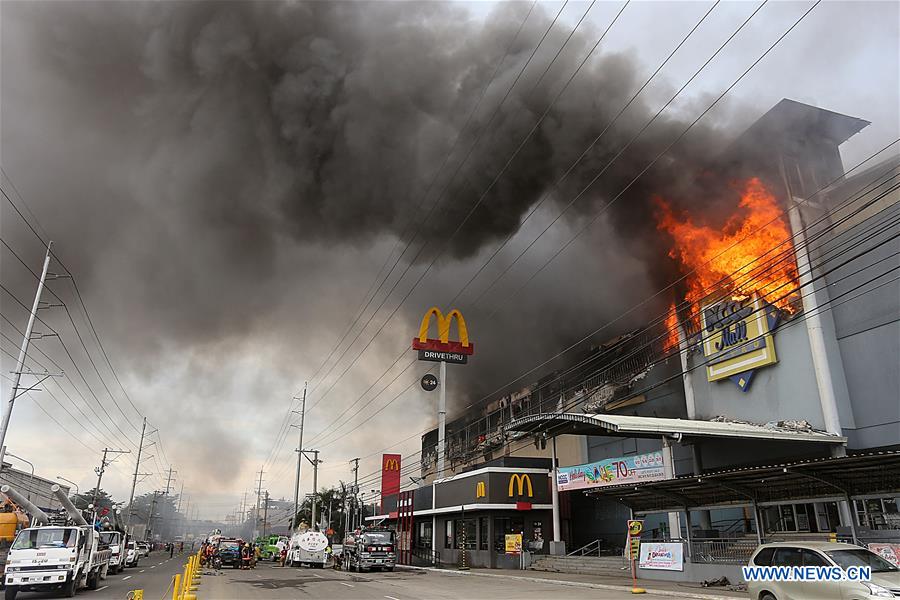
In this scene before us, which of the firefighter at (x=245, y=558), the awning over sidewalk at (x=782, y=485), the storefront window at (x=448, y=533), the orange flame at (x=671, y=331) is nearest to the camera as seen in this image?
the awning over sidewalk at (x=782, y=485)

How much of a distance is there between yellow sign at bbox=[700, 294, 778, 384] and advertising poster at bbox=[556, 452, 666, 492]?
5479 mm

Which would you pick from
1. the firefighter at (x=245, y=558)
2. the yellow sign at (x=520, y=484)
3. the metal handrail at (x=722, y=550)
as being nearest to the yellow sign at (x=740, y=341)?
the metal handrail at (x=722, y=550)

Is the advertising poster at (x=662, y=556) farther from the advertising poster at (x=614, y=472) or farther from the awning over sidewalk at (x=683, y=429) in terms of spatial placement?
the awning over sidewalk at (x=683, y=429)

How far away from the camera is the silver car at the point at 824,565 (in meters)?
9.41

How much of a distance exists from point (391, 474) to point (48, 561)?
34092 millimetres

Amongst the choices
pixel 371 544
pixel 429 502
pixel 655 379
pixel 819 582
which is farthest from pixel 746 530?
pixel 429 502

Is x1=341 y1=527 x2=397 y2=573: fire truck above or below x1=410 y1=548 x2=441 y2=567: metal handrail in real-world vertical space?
above

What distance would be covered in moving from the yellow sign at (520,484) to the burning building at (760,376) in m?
0.62

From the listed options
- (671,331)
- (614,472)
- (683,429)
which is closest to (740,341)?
(671,331)

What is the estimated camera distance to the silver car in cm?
941

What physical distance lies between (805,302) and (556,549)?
16626mm

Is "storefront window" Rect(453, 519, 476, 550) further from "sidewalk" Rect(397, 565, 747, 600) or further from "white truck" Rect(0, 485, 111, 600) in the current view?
"white truck" Rect(0, 485, 111, 600)

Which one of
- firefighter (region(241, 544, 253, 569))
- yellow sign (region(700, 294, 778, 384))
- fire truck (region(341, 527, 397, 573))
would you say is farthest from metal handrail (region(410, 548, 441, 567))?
yellow sign (region(700, 294, 778, 384))

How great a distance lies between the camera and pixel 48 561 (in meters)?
16.2
